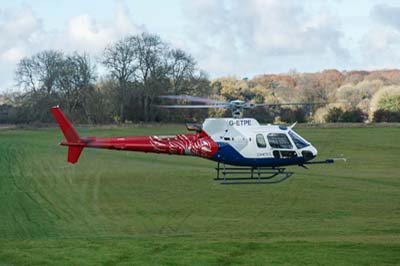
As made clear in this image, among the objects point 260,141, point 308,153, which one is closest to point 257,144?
point 260,141

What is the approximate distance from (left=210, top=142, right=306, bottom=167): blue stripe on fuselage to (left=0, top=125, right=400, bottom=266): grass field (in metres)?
2.32

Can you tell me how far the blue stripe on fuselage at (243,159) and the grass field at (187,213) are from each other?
2.32 metres

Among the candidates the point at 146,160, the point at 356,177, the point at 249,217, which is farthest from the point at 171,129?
the point at 249,217

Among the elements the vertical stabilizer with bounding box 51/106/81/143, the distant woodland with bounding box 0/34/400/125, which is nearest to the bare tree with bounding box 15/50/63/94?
the distant woodland with bounding box 0/34/400/125

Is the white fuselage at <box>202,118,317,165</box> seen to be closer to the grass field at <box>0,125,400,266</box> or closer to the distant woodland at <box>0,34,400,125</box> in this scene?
the grass field at <box>0,125,400,266</box>

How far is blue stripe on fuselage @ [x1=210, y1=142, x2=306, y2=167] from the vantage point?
80.9 feet

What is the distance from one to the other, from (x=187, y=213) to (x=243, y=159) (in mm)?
9915

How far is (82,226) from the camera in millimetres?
30812

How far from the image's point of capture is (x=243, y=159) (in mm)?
24688

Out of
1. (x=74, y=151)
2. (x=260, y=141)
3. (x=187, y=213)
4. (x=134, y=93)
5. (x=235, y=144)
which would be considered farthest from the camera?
(x=134, y=93)

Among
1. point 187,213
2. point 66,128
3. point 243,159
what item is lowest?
point 187,213

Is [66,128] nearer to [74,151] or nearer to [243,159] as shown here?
[74,151]

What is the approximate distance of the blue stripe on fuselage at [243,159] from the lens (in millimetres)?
24656

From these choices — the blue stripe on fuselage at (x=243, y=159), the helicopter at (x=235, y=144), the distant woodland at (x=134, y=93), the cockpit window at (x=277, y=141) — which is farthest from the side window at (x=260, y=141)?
the distant woodland at (x=134, y=93)
